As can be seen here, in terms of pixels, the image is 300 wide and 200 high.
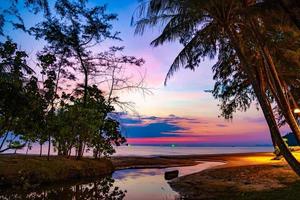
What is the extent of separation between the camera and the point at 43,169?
2147cm

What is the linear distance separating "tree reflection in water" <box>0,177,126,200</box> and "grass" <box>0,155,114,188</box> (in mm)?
603

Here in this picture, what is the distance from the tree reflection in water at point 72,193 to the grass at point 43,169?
60 cm

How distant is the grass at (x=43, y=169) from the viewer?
19078mm

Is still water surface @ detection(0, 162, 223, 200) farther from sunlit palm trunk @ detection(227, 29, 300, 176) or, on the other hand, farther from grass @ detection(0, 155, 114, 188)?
sunlit palm trunk @ detection(227, 29, 300, 176)

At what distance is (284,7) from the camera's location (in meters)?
8.80

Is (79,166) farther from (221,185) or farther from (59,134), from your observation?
(221,185)

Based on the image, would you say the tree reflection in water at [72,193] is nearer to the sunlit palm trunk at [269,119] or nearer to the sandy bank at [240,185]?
the sandy bank at [240,185]

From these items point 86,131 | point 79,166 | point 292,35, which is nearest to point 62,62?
point 86,131

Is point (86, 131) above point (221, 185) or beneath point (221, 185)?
above

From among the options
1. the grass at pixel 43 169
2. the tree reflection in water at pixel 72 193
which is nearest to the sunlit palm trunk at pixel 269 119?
the tree reflection in water at pixel 72 193

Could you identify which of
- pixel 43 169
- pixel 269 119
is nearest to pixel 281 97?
pixel 269 119

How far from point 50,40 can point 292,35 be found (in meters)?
17.6

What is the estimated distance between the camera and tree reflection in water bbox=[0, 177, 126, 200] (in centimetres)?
1624

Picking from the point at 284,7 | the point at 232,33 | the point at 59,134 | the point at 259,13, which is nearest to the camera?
the point at 284,7
